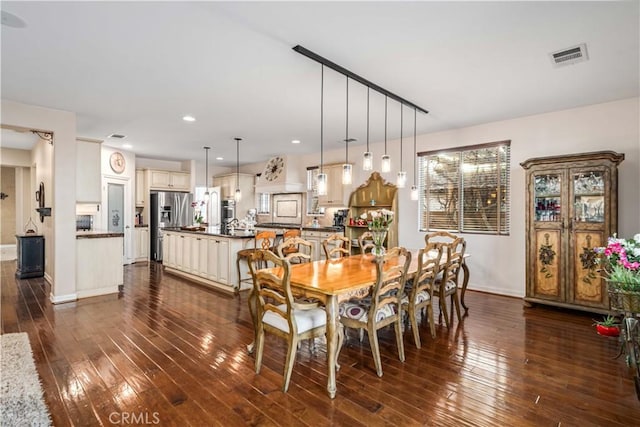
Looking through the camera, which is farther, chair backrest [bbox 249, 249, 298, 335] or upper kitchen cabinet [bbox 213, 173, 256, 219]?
upper kitchen cabinet [bbox 213, 173, 256, 219]

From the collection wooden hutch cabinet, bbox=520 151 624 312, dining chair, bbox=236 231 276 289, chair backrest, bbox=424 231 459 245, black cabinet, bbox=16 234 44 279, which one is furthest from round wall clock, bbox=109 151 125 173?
wooden hutch cabinet, bbox=520 151 624 312

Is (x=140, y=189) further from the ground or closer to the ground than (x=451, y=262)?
further from the ground

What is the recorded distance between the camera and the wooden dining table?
7.76 ft

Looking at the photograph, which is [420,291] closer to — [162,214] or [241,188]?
[241,188]

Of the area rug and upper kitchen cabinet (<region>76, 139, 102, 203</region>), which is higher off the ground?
upper kitchen cabinet (<region>76, 139, 102, 203</region>)

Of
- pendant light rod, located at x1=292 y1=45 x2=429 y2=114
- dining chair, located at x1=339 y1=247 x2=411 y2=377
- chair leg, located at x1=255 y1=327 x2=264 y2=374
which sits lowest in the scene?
chair leg, located at x1=255 y1=327 x2=264 y2=374

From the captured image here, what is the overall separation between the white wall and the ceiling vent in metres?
1.79

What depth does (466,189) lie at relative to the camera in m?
5.62

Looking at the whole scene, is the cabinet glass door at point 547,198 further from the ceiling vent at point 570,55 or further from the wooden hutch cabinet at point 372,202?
the wooden hutch cabinet at point 372,202

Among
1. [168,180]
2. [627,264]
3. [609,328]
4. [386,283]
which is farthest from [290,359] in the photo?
[168,180]

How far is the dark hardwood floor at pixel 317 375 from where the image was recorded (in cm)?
213

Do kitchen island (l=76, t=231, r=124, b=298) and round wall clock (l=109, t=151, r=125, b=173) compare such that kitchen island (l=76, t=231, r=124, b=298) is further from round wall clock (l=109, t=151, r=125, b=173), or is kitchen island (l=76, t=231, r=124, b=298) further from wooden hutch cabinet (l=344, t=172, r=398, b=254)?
wooden hutch cabinet (l=344, t=172, r=398, b=254)

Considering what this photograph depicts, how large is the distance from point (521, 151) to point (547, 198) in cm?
90

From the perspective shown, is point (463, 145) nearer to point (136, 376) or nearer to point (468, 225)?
point (468, 225)
